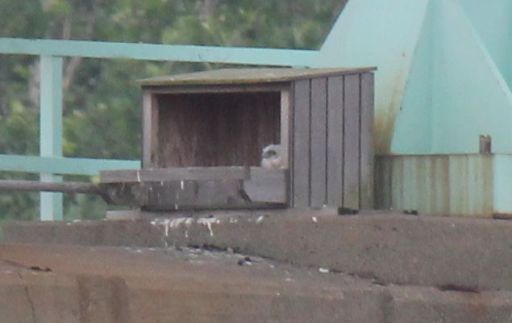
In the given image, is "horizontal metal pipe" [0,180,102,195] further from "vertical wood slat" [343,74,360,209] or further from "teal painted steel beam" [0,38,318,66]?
"teal painted steel beam" [0,38,318,66]

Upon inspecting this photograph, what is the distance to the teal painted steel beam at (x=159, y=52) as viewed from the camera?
590cm

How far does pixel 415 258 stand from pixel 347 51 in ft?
3.19

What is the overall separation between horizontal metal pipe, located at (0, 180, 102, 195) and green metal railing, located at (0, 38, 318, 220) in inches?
95.9

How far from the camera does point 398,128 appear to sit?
3.56 m

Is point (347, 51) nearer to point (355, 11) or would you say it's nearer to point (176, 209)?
point (355, 11)

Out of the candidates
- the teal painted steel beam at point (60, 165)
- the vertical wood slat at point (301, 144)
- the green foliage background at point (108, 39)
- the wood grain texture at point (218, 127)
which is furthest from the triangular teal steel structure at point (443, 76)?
the green foliage background at point (108, 39)

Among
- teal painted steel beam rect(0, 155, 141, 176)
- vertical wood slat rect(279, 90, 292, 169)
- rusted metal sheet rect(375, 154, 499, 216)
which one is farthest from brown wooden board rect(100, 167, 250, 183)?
teal painted steel beam rect(0, 155, 141, 176)

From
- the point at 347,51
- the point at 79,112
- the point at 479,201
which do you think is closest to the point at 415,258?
the point at 479,201

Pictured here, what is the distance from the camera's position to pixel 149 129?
379 centimetres

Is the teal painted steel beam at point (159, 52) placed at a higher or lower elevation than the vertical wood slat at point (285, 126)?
higher

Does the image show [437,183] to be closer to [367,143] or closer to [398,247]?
[367,143]

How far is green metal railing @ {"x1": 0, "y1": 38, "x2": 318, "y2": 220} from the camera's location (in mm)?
5875

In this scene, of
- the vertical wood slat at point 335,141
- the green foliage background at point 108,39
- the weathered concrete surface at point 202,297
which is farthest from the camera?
the green foliage background at point 108,39

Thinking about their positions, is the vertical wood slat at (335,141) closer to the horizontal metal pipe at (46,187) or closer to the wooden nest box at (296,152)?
the wooden nest box at (296,152)
